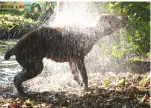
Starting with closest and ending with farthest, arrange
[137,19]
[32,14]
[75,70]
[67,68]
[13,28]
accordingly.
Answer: [75,70], [137,19], [67,68], [13,28], [32,14]

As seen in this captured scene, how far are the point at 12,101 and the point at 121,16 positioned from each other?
9.54 ft

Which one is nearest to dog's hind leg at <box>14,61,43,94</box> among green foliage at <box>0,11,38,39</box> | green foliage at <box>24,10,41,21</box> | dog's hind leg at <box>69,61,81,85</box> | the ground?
the ground

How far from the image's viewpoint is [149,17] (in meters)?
7.75

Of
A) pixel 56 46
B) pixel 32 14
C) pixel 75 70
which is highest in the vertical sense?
pixel 32 14

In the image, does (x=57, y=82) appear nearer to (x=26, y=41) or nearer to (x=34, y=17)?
(x=26, y=41)

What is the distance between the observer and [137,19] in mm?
7938

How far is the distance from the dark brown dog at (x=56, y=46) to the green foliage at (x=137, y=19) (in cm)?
56

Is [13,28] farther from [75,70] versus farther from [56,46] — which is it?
[56,46]

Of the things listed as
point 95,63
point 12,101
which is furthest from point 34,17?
point 12,101

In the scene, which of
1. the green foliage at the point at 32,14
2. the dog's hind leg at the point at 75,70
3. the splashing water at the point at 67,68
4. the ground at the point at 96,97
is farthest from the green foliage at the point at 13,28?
the ground at the point at 96,97

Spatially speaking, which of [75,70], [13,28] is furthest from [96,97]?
[13,28]

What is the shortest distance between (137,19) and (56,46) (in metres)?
2.00

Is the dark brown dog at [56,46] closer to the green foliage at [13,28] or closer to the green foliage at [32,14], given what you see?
the green foliage at [13,28]

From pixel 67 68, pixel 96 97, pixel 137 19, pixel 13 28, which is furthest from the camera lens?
pixel 13 28
